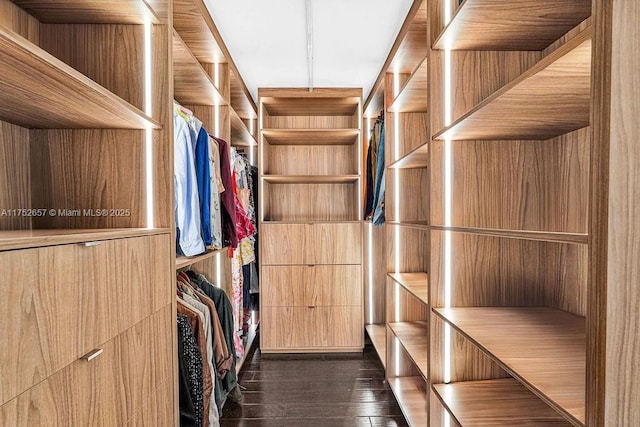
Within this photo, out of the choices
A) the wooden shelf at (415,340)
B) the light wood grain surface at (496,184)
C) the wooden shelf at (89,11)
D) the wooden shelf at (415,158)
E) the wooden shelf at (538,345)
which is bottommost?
the wooden shelf at (415,340)

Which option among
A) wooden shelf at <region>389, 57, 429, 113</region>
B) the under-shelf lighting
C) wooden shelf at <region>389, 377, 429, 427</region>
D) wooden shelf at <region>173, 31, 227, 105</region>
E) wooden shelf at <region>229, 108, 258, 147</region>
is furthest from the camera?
wooden shelf at <region>229, 108, 258, 147</region>

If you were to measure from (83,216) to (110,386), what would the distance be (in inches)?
24.8

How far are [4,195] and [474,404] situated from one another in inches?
68.3

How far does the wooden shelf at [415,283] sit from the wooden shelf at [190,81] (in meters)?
1.48

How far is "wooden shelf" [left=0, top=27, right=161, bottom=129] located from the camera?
0.84 m

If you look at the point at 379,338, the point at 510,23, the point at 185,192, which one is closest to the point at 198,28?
the point at 185,192

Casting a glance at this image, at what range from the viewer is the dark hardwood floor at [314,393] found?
7.36 feet

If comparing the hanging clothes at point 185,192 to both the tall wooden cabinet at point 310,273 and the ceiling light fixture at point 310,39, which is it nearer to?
the ceiling light fixture at point 310,39

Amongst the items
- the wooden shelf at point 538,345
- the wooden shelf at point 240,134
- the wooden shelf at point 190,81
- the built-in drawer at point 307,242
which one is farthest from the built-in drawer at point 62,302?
the built-in drawer at point 307,242

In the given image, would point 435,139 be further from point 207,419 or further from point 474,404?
point 207,419

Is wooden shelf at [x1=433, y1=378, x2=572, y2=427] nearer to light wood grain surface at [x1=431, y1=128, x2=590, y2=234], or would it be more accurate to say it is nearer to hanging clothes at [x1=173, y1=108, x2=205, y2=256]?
light wood grain surface at [x1=431, y1=128, x2=590, y2=234]

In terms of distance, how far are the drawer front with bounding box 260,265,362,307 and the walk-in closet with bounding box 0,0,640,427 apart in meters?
0.02

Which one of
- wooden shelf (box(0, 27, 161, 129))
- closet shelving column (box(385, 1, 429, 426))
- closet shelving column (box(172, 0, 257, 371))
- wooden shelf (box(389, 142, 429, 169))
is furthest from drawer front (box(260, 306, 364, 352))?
wooden shelf (box(0, 27, 161, 129))

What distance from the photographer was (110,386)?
1.09 m
